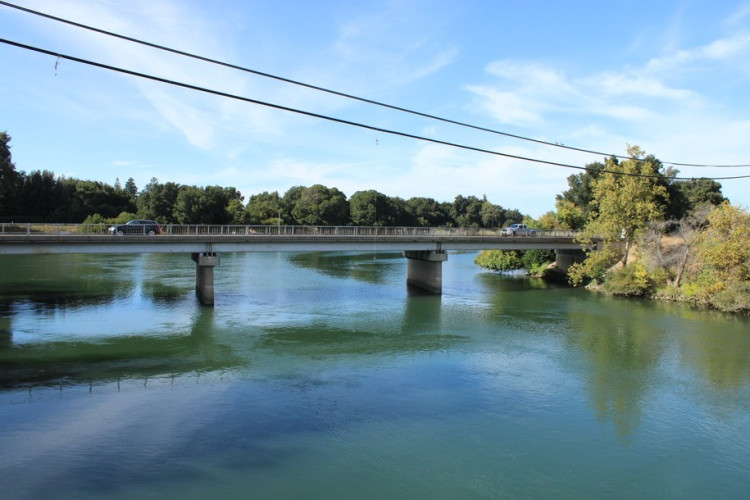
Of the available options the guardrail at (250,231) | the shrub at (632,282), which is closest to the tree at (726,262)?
the shrub at (632,282)

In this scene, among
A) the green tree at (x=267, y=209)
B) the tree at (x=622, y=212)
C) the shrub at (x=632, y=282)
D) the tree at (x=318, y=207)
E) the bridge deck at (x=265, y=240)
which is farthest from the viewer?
the tree at (x=318, y=207)

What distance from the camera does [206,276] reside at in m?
40.1

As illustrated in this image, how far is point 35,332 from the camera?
29.7m

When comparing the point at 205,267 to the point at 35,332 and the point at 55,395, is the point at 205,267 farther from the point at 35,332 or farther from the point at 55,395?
the point at 55,395

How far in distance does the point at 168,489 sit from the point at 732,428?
17857 mm

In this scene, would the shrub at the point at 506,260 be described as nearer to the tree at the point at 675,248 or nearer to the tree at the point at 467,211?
the tree at the point at 675,248

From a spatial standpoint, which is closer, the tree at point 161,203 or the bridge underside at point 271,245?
the bridge underside at point 271,245

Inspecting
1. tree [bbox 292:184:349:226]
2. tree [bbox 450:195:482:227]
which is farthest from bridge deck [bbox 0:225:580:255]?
tree [bbox 450:195:482:227]

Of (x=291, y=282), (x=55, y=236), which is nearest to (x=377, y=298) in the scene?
(x=291, y=282)

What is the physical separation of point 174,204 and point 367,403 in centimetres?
10318

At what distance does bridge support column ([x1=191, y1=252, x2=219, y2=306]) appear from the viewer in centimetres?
3963

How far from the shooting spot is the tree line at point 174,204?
97.4 metres

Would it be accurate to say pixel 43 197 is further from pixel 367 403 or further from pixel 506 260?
pixel 367 403

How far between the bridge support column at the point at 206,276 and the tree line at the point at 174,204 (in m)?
47.1
